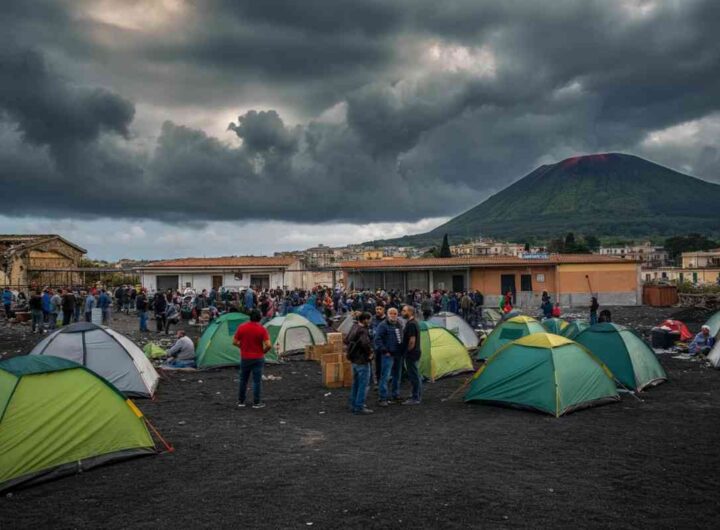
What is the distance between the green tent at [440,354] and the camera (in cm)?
1328

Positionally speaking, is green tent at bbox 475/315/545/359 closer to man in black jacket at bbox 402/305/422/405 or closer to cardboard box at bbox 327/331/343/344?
cardboard box at bbox 327/331/343/344

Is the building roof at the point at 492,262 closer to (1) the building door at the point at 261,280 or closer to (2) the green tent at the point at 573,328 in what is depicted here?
(1) the building door at the point at 261,280

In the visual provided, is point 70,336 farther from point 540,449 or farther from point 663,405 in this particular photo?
point 663,405

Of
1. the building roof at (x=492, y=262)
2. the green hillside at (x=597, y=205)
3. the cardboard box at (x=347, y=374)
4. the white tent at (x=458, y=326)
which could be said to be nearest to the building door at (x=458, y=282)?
the building roof at (x=492, y=262)

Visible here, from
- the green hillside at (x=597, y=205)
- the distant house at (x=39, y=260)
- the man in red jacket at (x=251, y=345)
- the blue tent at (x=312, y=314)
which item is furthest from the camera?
the green hillside at (x=597, y=205)

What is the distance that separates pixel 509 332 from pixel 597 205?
150653 mm

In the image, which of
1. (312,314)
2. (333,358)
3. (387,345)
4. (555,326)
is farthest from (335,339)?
(312,314)

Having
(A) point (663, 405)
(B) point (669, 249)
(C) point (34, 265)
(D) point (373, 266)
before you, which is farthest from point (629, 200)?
(A) point (663, 405)

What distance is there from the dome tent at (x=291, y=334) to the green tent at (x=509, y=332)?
4.84 meters

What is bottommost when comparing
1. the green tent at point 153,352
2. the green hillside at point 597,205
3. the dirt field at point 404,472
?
the dirt field at point 404,472

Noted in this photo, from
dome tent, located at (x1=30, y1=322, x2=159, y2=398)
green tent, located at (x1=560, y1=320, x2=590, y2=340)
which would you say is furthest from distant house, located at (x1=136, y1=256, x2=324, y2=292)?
dome tent, located at (x1=30, y1=322, x2=159, y2=398)

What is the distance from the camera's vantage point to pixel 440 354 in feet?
44.3

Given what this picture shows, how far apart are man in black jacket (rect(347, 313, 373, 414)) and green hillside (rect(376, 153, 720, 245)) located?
11967 centimetres

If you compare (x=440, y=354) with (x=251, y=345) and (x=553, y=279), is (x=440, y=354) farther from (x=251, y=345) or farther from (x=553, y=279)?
(x=553, y=279)
